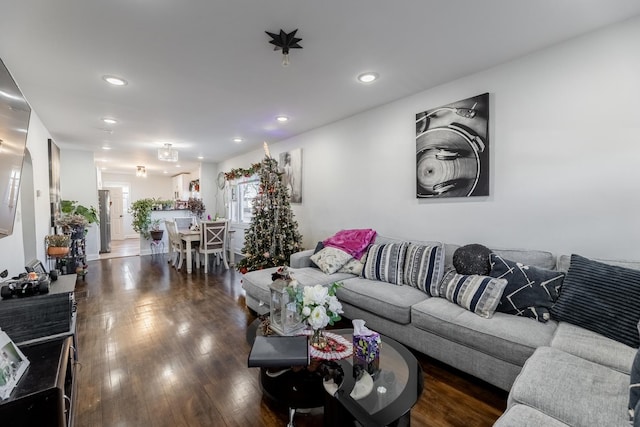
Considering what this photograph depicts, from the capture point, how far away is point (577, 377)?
4.29ft

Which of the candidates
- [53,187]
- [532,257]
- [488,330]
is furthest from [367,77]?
[53,187]

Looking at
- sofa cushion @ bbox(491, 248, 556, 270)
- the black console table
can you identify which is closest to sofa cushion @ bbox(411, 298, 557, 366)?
sofa cushion @ bbox(491, 248, 556, 270)

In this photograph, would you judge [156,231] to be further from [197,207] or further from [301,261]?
[301,261]

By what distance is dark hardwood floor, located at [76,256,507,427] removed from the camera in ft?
5.61

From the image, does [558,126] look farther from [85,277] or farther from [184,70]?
[85,277]

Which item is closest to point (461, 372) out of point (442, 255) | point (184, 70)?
point (442, 255)

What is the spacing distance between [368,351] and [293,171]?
372 centimetres

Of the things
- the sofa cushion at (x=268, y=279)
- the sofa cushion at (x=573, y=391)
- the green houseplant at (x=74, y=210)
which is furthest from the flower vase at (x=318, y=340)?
the green houseplant at (x=74, y=210)

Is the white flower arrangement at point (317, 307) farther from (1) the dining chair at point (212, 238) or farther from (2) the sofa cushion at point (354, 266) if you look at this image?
(1) the dining chair at point (212, 238)

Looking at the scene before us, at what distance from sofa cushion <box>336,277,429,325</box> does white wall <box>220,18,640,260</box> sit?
784 mm

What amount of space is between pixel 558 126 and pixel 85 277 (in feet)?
22.1

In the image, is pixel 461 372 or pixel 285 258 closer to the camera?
pixel 461 372

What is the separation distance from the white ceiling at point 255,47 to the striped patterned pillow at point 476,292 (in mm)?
1792

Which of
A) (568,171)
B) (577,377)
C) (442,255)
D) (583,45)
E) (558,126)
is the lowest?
(577,377)
